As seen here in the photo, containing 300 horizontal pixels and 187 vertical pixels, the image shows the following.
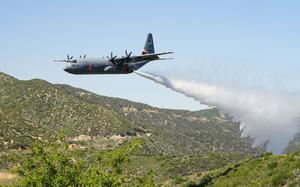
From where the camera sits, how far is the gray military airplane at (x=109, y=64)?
5878 centimetres

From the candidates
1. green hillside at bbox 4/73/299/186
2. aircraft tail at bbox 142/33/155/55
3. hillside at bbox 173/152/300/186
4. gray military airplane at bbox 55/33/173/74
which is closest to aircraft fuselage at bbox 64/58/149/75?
gray military airplane at bbox 55/33/173/74

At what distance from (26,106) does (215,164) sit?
236 ft

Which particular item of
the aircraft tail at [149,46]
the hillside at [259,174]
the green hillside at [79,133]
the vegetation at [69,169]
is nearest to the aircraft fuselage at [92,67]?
the aircraft tail at [149,46]

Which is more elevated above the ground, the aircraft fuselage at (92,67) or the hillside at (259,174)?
the aircraft fuselage at (92,67)

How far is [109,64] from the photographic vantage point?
2373 inches

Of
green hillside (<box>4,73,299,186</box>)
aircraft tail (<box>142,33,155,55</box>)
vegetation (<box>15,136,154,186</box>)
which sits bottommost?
green hillside (<box>4,73,299,186</box>)

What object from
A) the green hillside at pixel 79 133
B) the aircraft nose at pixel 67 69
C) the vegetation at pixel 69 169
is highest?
the aircraft nose at pixel 67 69

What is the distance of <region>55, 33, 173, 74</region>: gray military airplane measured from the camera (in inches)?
2314

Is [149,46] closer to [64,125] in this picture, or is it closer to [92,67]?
[92,67]

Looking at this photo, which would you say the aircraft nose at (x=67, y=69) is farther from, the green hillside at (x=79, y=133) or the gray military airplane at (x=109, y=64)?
the green hillside at (x=79, y=133)

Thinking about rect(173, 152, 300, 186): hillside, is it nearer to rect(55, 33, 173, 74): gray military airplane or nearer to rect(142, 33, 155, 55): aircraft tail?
rect(55, 33, 173, 74): gray military airplane

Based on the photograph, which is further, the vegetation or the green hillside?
the green hillside

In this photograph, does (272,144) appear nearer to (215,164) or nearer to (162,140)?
Answer: (215,164)

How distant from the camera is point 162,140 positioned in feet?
566
